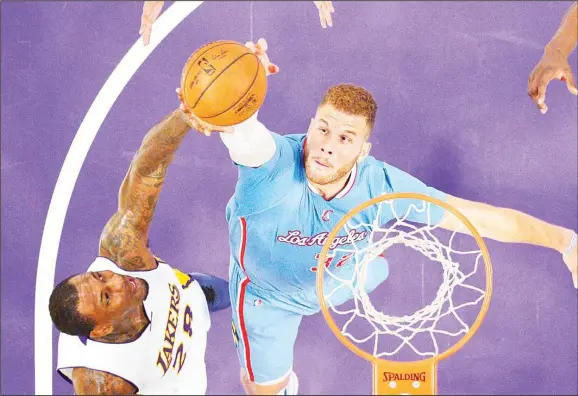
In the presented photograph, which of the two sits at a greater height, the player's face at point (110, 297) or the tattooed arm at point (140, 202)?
the tattooed arm at point (140, 202)

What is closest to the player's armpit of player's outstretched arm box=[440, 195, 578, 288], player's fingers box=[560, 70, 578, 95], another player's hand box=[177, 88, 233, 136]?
another player's hand box=[177, 88, 233, 136]

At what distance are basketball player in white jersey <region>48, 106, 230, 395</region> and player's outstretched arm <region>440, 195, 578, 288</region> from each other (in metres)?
1.90

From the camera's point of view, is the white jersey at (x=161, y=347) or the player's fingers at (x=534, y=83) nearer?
the white jersey at (x=161, y=347)

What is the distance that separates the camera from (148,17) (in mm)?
4734

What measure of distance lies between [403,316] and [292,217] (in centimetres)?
115

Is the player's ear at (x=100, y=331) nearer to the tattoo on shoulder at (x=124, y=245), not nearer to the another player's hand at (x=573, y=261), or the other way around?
the tattoo on shoulder at (x=124, y=245)

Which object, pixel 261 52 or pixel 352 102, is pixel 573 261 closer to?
pixel 352 102

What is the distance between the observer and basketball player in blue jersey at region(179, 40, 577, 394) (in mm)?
3822

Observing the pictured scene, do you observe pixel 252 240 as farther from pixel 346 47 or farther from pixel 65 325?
pixel 346 47

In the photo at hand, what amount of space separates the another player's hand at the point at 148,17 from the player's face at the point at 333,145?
1.54m

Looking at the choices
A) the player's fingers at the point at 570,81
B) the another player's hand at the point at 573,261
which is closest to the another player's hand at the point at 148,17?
the player's fingers at the point at 570,81

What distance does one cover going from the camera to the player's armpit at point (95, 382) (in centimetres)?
388

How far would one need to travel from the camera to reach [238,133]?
3578 mm

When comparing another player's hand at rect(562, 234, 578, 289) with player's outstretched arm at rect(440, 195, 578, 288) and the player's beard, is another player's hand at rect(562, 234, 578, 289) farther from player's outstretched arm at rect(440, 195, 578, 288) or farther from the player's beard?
the player's beard
